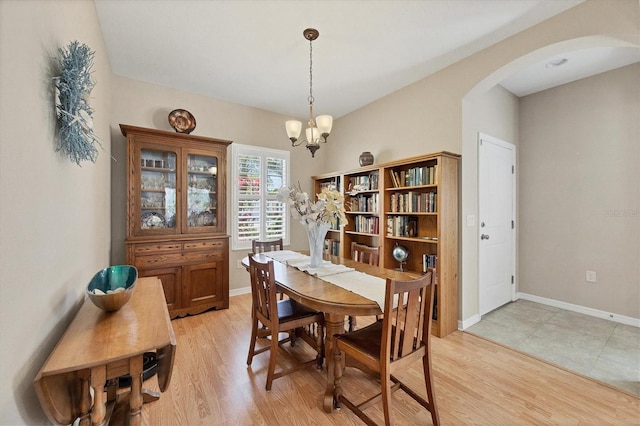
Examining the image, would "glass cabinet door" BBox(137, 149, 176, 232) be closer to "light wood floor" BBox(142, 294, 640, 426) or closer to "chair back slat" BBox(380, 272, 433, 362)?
"light wood floor" BBox(142, 294, 640, 426)

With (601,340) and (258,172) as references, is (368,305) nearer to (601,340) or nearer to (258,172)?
(601,340)

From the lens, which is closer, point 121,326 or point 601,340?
point 121,326

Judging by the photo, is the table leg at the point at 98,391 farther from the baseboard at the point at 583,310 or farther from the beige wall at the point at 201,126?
the baseboard at the point at 583,310

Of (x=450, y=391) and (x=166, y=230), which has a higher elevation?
(x=166, y=230)

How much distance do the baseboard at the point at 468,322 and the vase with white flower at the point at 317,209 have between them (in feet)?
6.18


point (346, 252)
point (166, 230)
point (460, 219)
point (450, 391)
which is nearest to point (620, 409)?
point (450, 391)

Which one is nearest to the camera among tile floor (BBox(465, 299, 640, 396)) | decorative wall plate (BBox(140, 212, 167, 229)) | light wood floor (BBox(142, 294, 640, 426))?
light wood floor (BBox(142, 294, 640, 426))

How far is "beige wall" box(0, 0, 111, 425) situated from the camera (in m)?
0.81

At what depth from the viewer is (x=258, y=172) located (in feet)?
14.1

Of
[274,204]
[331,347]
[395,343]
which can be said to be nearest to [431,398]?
[395,343]

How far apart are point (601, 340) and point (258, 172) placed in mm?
4521

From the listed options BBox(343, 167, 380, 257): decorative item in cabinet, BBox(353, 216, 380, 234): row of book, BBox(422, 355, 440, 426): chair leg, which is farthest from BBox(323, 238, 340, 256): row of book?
BBox(422, 355, 440, 426): chair leg

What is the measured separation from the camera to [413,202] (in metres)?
3.20

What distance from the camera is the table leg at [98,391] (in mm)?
1002
